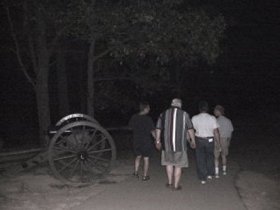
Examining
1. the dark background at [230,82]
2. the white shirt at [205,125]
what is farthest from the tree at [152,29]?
the dark background at [230,82]

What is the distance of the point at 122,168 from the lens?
14.4m

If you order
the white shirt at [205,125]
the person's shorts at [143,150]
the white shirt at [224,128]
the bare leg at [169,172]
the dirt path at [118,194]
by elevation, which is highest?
the white shirt at [205,125]

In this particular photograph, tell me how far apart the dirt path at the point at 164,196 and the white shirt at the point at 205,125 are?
108cm

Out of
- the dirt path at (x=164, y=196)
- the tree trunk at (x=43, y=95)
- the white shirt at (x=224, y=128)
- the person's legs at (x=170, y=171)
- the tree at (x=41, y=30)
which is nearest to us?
the dirt path at (x=164, y=196)

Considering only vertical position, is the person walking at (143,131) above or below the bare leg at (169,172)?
above

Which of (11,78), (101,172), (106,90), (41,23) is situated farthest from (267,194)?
(11,78)

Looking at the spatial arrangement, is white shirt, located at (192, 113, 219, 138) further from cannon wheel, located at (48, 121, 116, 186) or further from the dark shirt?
cannon wheel, located at (48, 121, 116, 186)

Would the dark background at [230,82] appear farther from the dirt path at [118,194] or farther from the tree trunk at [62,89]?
the dirt path at [118,194]

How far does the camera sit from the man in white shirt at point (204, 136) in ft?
39.6

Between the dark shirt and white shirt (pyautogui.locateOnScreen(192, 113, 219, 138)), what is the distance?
99 cm

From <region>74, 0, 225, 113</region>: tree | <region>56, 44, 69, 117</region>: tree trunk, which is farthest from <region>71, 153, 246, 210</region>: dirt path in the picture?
<region>56, 44, 69, 117</region>: tree trunk

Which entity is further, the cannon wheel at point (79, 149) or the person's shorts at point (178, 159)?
the cannon wheel at point (79, 149)

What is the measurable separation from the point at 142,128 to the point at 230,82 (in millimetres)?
25140

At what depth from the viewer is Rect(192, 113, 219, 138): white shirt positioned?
39.5 feet
